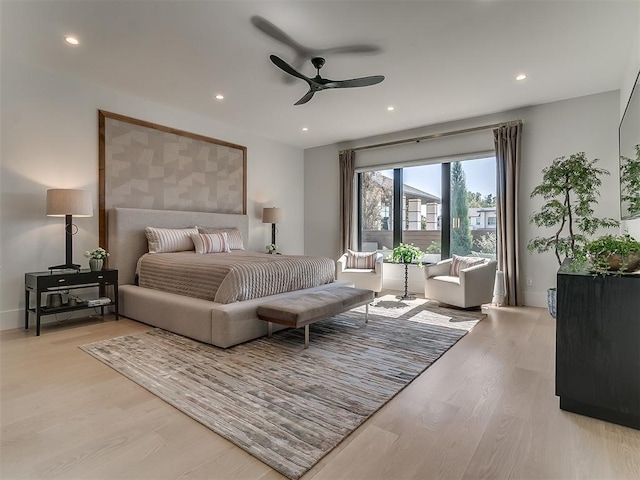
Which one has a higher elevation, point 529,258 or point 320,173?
point 320,173

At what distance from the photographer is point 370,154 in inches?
260

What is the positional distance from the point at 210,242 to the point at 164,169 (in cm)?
133

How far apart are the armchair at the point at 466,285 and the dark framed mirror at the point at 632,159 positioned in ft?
5.60

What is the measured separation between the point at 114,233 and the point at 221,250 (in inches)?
54.2

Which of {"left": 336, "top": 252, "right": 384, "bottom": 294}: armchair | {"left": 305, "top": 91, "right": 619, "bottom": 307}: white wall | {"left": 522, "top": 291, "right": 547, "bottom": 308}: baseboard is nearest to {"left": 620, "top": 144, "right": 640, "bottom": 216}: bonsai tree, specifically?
{"left": 305, "top": 91, "right": 619, "bottom": 307}: white wall

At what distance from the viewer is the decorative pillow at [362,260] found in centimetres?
576

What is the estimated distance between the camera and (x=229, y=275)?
3.26 metres

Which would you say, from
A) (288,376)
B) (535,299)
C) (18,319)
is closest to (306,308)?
(288,376)

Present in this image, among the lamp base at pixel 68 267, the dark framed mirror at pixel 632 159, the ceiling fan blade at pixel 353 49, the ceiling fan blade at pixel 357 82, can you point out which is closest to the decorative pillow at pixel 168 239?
the lamp base at pixel 68 267

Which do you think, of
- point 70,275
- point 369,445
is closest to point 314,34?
point 369,445

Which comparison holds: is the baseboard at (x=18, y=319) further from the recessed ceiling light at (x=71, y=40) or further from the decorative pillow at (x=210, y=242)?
the recessed ceiling light at (x=71, y=40)

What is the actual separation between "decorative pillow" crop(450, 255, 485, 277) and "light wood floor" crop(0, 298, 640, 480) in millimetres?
2357

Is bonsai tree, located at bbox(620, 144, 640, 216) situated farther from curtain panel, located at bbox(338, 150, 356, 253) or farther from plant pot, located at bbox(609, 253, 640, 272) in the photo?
curtain panel, located at bbox(338, 150, 356, 253)

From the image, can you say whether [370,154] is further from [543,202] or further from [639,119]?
[639,119]
